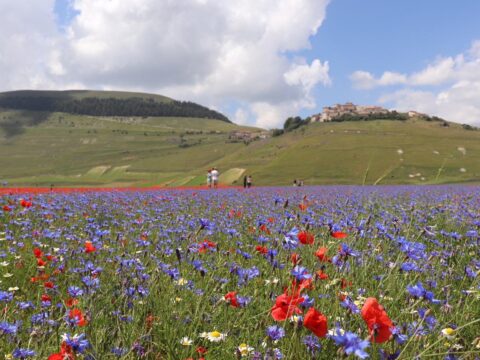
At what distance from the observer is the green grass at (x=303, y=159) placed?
55.8m

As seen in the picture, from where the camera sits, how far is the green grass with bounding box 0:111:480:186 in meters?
55.8

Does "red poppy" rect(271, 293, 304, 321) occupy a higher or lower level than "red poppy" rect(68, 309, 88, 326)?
higher

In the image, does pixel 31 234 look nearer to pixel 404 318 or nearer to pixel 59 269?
pixel 59 269

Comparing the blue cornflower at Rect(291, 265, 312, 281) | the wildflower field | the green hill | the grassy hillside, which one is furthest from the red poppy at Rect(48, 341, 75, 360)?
the grassy hillside

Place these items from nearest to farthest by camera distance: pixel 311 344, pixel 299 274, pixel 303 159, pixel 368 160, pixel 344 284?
pixel 299 274
pixel 311 344
pixel 344 284
pixel 368 160
pixel 303 159

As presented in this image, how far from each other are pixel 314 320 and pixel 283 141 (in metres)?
122

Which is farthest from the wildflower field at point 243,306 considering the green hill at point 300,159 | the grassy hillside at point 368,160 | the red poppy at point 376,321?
the grassy hillside at point 368,160

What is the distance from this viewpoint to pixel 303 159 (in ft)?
241

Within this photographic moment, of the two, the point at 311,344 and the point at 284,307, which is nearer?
the point at 284,307

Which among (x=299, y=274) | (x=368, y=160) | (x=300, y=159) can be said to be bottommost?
(x=299, y=274)

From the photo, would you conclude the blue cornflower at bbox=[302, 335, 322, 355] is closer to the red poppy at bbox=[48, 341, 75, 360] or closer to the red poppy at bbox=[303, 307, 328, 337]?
the red poppy at bbox=[303, 307, 328, 337]

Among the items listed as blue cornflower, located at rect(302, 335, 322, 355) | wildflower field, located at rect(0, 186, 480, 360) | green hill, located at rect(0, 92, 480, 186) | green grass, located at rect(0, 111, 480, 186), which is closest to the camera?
wildflower field, located at rect(0, 186, 480, 360)

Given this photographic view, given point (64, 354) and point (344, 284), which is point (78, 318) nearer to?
point (64, 354)

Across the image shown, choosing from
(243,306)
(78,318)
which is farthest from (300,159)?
(78,318)
